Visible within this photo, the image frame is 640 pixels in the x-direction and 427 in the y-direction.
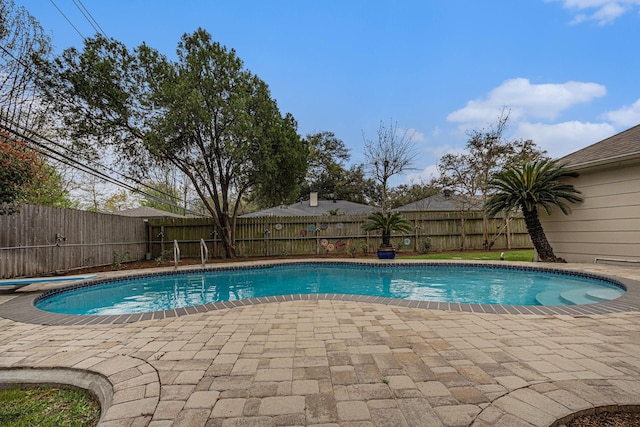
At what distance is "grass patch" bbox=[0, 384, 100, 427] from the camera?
6.08 ft

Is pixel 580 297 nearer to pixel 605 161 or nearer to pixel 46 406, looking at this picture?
pixel 605 161

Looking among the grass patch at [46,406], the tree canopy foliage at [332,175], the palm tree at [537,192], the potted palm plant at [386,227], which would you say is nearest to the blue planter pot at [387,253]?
the potted palm plant at [386,227]

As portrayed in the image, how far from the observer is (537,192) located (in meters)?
8.64

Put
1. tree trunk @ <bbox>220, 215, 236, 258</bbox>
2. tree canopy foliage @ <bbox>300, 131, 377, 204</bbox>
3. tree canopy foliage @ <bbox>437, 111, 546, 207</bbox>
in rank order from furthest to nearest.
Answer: tree canopy foliage @ <bbox>300, 131, 377, 204</bbox> < tree canopy foliage @ <bbox>437, 111, 546, 207</bbox> < tree trunk @ <bbox>220, 215, 236, 258</bbox>

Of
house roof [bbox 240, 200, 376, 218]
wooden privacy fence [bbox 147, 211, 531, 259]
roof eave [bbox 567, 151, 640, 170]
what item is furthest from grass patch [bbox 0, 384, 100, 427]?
house roof [bbox 240, 200, 376, 218]

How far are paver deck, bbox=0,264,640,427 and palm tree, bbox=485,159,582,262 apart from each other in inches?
218

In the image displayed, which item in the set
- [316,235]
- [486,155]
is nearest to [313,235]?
[316,235]

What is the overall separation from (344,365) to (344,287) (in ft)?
16.9

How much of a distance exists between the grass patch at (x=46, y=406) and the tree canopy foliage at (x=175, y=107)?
8270 millimetres

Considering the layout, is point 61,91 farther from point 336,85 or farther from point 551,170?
point 551,170

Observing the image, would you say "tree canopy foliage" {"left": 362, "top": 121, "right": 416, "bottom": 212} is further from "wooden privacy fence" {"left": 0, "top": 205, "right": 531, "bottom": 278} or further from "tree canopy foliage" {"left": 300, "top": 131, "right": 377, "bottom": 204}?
"tree canopy foliage" {"left": 300, "top": 131, "right": 377, "bottom": 204}

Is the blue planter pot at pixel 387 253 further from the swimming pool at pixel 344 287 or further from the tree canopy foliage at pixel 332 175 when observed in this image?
the tree canopy foliage at pixel 332 175

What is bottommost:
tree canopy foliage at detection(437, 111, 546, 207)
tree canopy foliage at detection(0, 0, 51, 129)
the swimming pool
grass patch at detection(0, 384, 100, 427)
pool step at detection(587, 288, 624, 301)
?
the swimming pool

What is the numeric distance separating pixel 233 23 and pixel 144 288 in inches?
337
